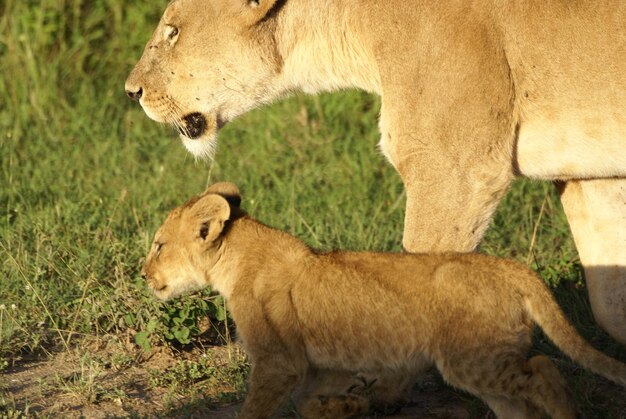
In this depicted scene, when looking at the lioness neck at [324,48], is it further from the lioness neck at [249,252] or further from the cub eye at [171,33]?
the lioness neck at [249,252]

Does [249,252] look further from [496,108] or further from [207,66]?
[207,66]

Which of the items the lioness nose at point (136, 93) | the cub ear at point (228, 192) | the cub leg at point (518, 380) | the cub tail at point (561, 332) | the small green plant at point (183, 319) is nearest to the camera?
the cub leg at point (518, 380)

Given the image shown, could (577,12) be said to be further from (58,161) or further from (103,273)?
(58,161)

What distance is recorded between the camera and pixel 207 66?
213 inches

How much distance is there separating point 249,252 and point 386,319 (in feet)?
1.93

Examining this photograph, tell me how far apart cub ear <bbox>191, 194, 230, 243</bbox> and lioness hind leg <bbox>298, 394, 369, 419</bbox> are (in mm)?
689

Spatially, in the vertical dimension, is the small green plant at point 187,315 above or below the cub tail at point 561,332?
below

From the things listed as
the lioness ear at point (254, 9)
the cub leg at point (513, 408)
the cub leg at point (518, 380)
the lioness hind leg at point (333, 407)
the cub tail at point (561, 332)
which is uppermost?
the lioness ear at point (254, 9)

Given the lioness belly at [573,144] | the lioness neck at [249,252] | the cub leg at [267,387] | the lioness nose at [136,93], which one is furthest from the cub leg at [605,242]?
the lioness nose at [136,93]

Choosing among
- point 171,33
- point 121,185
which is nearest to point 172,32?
point 171,33

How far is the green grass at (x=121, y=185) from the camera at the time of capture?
5.49 m

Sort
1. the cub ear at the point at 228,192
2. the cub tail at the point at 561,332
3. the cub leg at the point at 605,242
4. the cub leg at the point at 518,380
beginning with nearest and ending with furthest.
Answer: the cub leg at the point at 518,380 < the cub tail at the point at 561,332 < the cub ear at the point at 228,192 < the cub leg at the point at 605,242

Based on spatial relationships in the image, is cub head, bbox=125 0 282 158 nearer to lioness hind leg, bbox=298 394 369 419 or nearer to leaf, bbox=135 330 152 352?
leaf, bbox=135 330 152 352

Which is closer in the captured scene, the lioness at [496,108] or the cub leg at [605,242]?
the lioness at [496,108]
